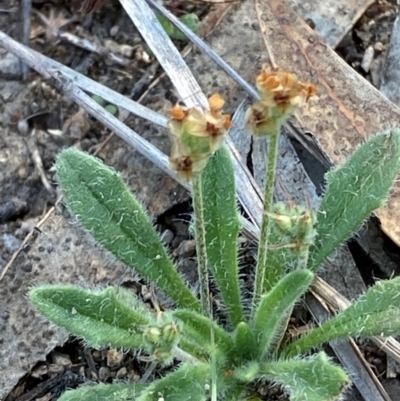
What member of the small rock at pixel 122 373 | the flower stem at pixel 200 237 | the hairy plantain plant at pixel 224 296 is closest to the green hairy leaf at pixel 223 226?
the hairy plantain plant at pixel 224 296

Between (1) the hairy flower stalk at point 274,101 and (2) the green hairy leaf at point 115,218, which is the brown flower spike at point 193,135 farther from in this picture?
(2) the green hairy leaf at point 115,218

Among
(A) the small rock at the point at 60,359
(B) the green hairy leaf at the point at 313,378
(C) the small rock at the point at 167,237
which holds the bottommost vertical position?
(A) the small rock at the point at 60,359

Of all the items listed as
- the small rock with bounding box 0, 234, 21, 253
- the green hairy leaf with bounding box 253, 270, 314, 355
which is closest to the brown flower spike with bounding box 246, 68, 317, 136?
the green hairy leaf with bounding box 253, 270, 314, 355

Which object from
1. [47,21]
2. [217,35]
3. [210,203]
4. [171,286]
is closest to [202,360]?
[171,286]

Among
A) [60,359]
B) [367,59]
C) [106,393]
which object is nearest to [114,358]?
[60,359]

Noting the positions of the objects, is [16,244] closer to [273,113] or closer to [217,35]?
[217,35]

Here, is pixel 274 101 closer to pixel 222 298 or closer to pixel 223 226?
pixel 223 226

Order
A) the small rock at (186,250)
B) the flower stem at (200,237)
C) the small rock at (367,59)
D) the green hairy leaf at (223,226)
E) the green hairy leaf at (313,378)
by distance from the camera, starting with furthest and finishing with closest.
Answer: the small rock at (367,59) → the small rock at (186,250) → the green hairy leaf at (223,226) → the green hairy leaf at (313,378) → the flower stem at (200,237)
